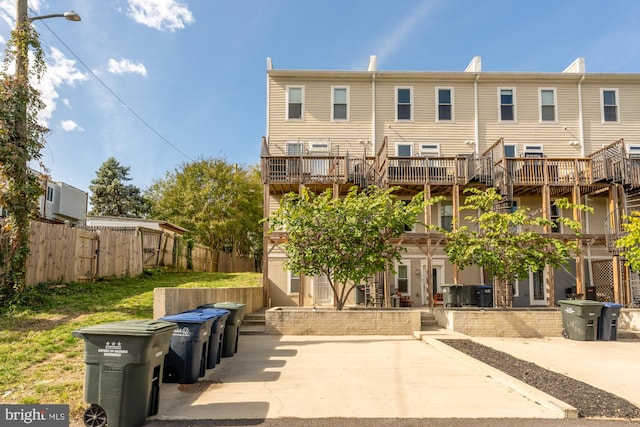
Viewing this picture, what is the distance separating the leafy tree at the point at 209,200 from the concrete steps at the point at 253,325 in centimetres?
1364

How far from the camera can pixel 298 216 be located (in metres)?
11.3

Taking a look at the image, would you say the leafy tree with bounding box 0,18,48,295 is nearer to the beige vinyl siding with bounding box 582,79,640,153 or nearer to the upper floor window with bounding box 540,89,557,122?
the upper floor window with bounding box 540,89,557,122

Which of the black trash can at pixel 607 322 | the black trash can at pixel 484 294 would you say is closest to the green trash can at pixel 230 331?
the black trash can at pixel 484 294

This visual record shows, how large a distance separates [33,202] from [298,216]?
20.7 feet

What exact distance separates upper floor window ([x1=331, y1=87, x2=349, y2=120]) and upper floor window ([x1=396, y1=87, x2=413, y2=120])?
2.25 m

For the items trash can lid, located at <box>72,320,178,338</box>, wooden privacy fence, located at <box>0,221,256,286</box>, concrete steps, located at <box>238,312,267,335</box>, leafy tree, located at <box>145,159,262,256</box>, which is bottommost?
concrete steps, located at <box>238,312,267,335</box>

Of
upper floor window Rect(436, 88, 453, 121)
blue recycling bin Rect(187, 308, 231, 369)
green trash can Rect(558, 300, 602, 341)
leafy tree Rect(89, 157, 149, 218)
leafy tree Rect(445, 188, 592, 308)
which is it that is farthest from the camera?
leafy tree Rect(89, 157, 149, 218)

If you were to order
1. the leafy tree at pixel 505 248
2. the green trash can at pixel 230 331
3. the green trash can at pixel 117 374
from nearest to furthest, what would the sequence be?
the green trash can at pixel 117 374 < the green trash can at pixel 230 331 < the leafy tree at pixel 505 248

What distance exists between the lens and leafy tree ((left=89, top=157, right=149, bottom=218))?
38312mm

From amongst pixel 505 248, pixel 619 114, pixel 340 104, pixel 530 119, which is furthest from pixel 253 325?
pixel 619 114

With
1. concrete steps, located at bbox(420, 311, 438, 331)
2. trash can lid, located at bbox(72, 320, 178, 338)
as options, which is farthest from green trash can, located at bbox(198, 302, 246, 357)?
concrete steps, located at bbox(420, 311, 438, 331)

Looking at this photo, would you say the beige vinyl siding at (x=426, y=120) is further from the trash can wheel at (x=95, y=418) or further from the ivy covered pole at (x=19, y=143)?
the trash can wheel at (x=95, y=418)

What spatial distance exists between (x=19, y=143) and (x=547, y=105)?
1936 centimetres

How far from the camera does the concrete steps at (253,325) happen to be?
11.1 m
